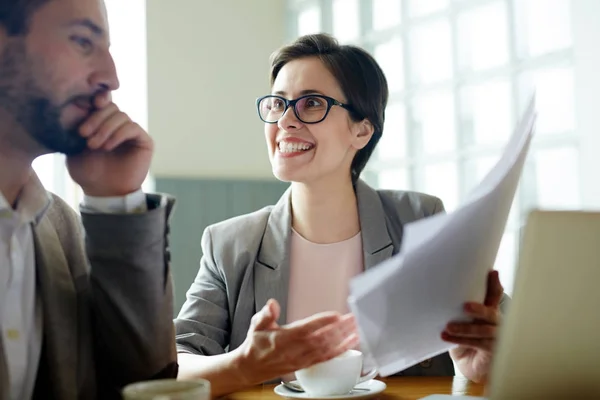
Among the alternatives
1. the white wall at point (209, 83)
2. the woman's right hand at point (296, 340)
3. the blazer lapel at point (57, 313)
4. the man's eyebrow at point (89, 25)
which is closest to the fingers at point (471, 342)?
the woman's right hand at point (296, 340)

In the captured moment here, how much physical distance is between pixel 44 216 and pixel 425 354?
523 millimetres

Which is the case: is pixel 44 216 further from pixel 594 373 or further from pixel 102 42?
pixel 594 373

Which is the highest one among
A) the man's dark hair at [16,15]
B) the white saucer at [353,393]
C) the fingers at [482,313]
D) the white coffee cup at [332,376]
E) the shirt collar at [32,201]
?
the man's dark hair at [16,15]

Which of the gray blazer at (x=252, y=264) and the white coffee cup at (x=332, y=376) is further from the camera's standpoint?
the gray blazer at (x=252, y=264)

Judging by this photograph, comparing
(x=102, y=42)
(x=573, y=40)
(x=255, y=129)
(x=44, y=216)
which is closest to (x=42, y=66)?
(x=102, y=42)

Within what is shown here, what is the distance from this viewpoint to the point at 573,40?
1960 millimetres

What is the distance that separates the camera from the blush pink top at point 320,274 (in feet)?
4.60

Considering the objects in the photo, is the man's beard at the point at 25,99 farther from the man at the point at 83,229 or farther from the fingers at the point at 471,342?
the fingers at the point at 471,342

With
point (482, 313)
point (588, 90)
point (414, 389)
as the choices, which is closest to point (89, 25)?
point (482, 313)

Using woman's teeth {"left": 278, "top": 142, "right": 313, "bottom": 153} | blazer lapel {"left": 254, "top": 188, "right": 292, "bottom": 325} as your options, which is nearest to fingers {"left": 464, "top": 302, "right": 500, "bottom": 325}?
blazer lapel {"left": 254, "top": 188, "right": 292, "bottom": 325}

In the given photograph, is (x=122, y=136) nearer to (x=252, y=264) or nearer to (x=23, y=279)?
(x=23, y=279)

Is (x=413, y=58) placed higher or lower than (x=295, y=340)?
higher

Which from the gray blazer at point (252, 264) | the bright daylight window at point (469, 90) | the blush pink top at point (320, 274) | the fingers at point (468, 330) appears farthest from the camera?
the bright daylight window at point (469, 90)

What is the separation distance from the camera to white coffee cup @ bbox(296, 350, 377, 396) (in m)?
0.89
